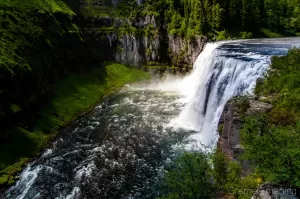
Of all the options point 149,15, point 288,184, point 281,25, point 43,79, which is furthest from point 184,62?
point 288,184

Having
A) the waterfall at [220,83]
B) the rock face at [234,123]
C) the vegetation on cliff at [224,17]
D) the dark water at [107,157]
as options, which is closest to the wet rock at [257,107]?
the rock face at [234,123]

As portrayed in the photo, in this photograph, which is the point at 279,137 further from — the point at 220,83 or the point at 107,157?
the point at 220,83

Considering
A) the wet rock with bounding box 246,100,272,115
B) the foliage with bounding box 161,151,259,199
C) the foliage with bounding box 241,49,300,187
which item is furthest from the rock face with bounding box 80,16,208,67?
the foliage with bounding box 161,151,259,199

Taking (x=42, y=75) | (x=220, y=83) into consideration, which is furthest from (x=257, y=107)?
(x=42, y=75)

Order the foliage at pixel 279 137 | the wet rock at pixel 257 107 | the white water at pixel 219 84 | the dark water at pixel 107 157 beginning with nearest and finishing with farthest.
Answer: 1. the foliage at pixel 279 137
2. the wet rock at pixel 257 107
3. the dark water at pixel 107 157
4. the white water at pixel 219 84

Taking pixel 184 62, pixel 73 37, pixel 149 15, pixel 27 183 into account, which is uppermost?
pixel 149 15

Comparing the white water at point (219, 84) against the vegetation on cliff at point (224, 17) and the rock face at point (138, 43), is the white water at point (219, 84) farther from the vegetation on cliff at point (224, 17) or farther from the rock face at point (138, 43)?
the rock face at point (138, 43)

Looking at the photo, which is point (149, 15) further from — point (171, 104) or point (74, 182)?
point (74, 182)
